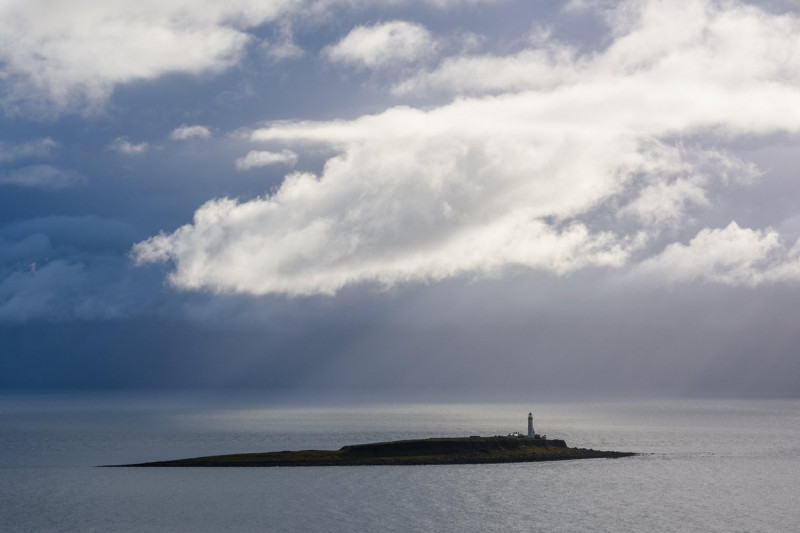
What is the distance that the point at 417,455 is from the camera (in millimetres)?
119688

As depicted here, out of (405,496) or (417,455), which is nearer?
(405,496)

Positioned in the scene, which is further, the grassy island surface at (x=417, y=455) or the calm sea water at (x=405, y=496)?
the grassy island surface at (x=417, y=455)

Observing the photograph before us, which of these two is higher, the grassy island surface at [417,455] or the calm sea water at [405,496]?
the grassy island surface at [417,455]

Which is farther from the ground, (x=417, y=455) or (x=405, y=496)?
(x=417, y=455)

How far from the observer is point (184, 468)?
111 metres

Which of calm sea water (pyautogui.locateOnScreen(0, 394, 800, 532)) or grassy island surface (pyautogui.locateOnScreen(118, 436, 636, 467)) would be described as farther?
grassy island surface (pyautogui.locateOnScreen(118, 436, 636, 467))

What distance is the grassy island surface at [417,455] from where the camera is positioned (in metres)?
115

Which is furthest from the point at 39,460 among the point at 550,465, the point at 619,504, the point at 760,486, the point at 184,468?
the point at 760,486

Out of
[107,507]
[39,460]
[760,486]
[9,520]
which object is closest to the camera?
[9,520]

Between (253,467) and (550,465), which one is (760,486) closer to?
(550,465)

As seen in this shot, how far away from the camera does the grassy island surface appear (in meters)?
115

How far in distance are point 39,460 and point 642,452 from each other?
85.1 metres

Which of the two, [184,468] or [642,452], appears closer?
[184,468]

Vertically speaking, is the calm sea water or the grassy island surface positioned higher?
the grassy island surface
